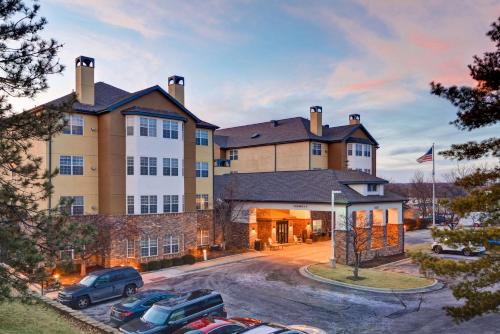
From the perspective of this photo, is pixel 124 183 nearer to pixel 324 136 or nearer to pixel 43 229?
pixel 43 229

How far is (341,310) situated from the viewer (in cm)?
2070

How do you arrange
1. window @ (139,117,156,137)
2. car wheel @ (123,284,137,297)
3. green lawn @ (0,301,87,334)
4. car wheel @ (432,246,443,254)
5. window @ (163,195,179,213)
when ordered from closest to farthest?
green lawn @ (0,301,87,334)
car wheel @ (123,284,137,297)
window @ (139,117,156,137)
window @ (163,195,179,213)
car wheel @ (432,246,443,254)

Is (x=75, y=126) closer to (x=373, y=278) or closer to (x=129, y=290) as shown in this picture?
(x=129, y=290)

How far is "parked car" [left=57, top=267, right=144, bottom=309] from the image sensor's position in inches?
847

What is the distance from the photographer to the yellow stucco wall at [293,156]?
50.8m

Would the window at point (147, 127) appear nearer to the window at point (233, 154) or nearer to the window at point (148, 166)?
the window at point (148, 166)

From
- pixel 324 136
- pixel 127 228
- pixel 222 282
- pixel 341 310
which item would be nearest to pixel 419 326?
pixel 341 310

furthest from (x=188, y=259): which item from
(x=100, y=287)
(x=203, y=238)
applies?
(x=100, y=287)

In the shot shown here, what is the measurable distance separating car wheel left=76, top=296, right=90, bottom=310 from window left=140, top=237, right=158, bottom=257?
10.2m

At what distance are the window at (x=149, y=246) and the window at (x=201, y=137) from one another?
10355 mm

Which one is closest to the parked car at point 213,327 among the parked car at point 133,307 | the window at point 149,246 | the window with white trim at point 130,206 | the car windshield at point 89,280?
the parked car at point 133,307

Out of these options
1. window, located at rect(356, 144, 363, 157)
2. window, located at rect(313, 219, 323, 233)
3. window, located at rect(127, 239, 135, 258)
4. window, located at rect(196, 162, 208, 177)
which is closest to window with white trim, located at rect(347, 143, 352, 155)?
window, located at rect(356, 144, 363, 157)

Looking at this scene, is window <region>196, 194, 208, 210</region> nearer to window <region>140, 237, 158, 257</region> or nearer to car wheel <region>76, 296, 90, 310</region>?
window <region>140, 237, 158, 257</region>

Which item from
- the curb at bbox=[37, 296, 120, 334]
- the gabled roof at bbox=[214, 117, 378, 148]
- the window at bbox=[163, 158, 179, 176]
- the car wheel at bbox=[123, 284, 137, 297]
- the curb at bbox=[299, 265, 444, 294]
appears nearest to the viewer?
the curb at bbox=[37, 296, 120, 334]
